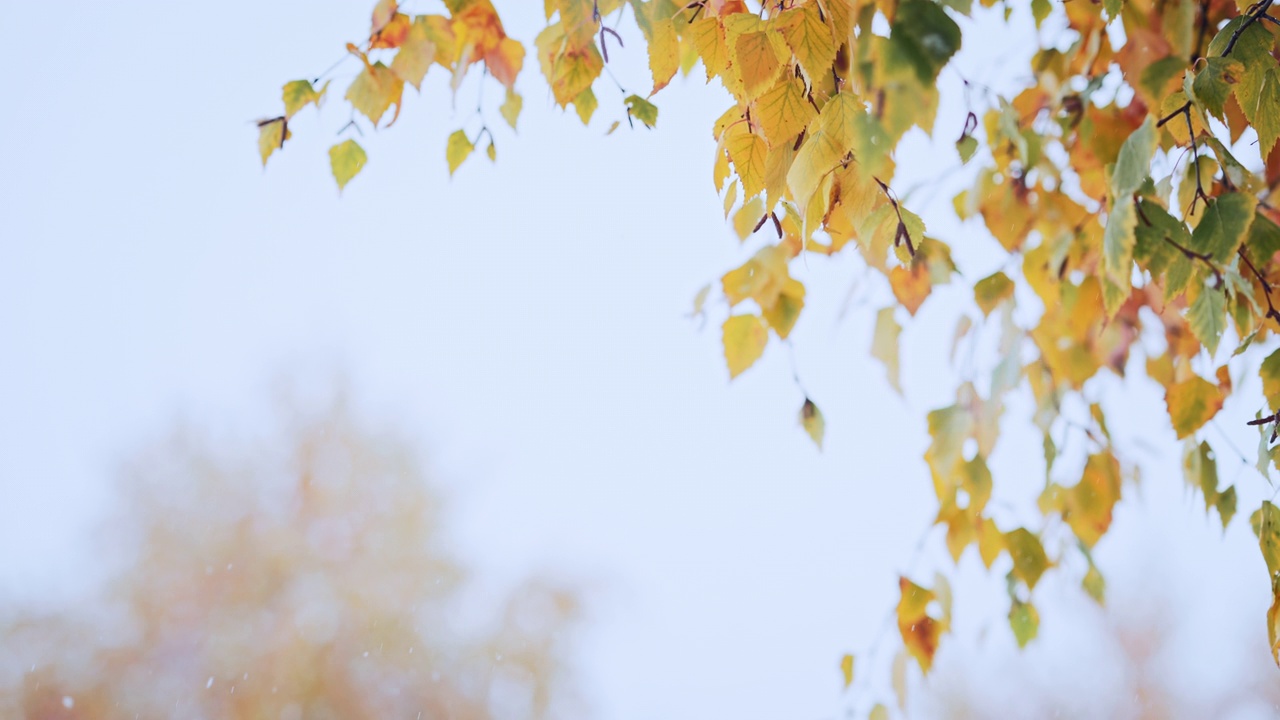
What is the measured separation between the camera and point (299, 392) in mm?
2346

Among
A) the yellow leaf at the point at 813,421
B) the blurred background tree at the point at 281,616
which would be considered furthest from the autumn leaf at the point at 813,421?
the blurred background tree at the point at 281,616

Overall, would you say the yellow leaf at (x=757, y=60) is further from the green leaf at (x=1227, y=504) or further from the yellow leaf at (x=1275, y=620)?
the green leaf at (x=1227, y=504)

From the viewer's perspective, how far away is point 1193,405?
0.53 meters

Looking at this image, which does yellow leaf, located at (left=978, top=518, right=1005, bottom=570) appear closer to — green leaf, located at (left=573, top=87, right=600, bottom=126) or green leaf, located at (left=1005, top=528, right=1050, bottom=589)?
green leaf, located at (left=1005, top=528, right=1050, bottom=589)

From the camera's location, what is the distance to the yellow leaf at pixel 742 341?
66cm

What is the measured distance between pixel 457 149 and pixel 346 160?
0.27ft

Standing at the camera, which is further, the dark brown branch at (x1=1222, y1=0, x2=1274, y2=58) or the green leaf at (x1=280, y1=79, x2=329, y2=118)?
the green leaf at (x1=280, y1=79, x2=329, y2=118)

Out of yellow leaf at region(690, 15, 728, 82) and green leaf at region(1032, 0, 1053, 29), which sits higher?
green leaf at region(1032, 0, 1053, 29)

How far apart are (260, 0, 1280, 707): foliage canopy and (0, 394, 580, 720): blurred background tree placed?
1.39 m

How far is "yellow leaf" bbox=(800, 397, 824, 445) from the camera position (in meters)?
0.66

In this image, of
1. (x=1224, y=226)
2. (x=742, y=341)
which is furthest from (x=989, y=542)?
(x=1224, y=226)

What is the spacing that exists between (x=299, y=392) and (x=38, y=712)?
928 mm

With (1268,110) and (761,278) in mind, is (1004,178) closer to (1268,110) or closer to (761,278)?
(761,278)

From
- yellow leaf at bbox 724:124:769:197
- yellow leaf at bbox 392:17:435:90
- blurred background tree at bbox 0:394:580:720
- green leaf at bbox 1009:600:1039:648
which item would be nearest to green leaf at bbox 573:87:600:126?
yellow leaf at bbox 392:17:435:90
